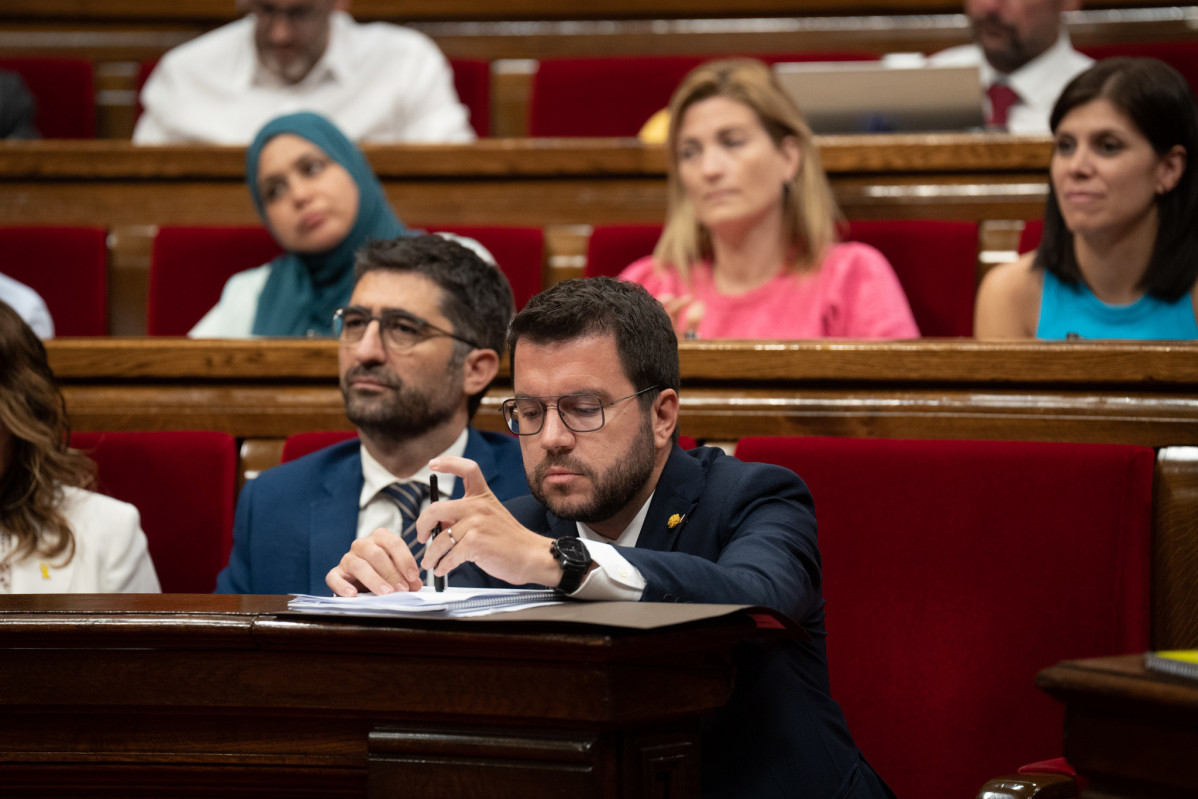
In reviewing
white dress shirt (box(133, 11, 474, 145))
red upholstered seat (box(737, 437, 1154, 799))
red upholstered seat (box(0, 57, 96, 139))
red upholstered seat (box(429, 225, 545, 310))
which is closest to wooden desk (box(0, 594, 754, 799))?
red upholstered seat (box(737, 437, 1154, 799))

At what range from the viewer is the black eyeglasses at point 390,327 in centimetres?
98

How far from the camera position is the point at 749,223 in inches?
54.0

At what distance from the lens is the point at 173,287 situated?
4.94ft

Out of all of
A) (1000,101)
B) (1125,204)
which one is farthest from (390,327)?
(1000,101)

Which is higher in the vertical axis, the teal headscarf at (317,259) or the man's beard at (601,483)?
the teal headscarf at (317,259)

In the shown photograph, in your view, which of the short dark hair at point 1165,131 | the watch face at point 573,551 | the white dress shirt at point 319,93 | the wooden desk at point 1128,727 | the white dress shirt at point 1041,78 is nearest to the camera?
the wooden desk at point 1128,727

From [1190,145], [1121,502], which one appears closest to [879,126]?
[1190,145]

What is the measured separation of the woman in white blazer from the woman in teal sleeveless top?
32.0 inches

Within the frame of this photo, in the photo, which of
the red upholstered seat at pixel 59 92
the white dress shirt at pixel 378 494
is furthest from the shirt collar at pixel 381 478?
the red upholstered seat at pixel 59 92

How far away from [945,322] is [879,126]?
30 centimetres

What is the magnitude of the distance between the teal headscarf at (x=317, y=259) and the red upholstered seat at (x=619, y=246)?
0.22m

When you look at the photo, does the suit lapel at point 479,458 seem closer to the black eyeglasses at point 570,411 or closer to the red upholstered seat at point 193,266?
the black eyeglasses at point 570,411

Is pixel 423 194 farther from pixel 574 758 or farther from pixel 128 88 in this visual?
pixel 574 758

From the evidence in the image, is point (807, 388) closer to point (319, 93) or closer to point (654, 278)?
point (654, 278)
